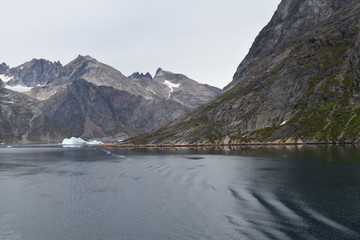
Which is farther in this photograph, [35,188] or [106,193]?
[35,188]

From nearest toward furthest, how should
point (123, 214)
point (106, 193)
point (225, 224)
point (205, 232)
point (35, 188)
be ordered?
point (205, 232) < point (225, 224) < point (123, 214) < point (106, 193) < point (35, 188)

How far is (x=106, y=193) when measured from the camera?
56594mm

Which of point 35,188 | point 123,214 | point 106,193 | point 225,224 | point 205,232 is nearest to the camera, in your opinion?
point 205,232

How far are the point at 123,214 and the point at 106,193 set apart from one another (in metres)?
15.7

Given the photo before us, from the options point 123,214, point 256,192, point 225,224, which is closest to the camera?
point 225,224

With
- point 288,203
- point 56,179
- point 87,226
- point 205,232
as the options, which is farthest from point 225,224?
point 56,179

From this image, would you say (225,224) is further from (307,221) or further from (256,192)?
(256,192)

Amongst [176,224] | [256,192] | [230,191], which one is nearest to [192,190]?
[230,191]

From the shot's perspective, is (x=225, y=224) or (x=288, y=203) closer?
(x=225, y=224)

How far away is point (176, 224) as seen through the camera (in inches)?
1435

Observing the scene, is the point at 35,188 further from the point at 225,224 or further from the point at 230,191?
the point at 225,224

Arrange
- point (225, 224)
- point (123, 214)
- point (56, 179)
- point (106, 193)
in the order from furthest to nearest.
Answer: point (56, 179) → point (106, 193) → point (123, 214) → point (225, 224)

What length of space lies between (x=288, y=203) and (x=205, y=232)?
1605 centimetres

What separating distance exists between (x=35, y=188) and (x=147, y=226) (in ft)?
127
